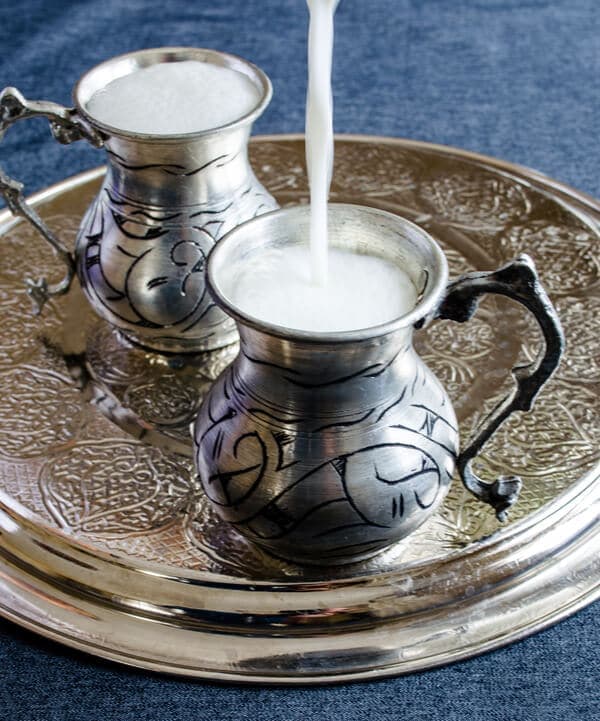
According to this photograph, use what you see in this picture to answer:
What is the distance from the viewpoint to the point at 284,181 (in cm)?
122

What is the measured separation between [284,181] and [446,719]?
71cm

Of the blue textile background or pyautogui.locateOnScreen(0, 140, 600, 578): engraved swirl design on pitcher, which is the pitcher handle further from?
the blue textile background

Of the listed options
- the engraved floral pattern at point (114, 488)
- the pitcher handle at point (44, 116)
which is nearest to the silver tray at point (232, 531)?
the engraved floral pattern at point (114, 488)

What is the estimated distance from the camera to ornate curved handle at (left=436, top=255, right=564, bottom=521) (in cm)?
64

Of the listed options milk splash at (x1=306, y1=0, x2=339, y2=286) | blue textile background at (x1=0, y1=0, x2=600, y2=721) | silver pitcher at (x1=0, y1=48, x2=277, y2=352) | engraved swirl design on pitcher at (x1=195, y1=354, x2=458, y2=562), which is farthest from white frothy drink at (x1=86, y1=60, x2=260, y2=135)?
blue textile background at (x1=0, y1=0, x2=600, y2=721)

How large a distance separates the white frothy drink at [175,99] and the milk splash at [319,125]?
152 millimetres

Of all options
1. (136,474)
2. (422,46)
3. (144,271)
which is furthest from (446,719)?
(422,46)

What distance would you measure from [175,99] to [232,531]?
1.25 feet

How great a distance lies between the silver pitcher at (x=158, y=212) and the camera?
857 millimetres

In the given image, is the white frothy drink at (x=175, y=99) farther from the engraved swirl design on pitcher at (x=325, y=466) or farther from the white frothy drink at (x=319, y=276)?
the engraved swirl design on pitcher at (x=325, y=466)

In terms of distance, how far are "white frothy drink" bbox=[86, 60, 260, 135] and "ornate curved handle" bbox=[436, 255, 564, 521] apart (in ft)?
0.98

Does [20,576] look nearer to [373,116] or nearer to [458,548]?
[458,548]

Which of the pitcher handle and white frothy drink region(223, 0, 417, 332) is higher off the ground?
white frothy drink region(223, 0, 417, 332)

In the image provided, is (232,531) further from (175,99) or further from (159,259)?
(175,99)
